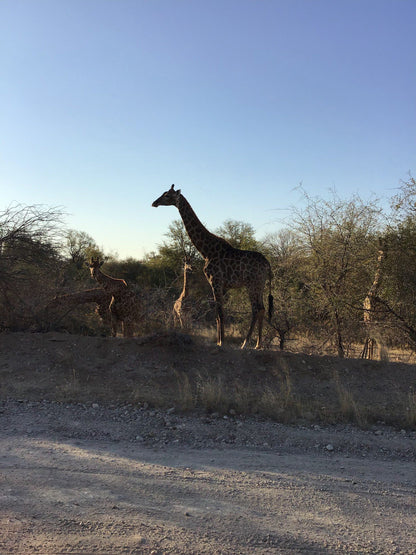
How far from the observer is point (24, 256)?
10.2 meters

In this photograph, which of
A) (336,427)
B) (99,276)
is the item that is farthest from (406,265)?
(99,276)

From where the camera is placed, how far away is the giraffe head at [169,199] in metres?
10.0

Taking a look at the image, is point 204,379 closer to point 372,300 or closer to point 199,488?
point 199,488

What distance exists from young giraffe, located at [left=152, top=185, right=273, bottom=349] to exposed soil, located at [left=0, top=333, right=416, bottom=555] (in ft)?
3.59

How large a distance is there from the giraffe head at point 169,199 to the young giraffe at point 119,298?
2736 mm

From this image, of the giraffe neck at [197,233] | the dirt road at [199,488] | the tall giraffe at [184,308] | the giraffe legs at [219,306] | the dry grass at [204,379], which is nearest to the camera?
the dirt road at [199,488]

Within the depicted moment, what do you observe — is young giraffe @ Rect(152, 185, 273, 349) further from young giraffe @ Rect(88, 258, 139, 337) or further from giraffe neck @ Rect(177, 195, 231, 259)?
young giraffe @ Rect(88, 258, 139, 337)

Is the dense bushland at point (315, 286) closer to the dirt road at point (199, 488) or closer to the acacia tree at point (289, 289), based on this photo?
the acacia tree at point (289, 289)

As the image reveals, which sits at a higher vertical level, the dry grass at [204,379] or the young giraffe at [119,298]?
the young giraffe at [119,298]

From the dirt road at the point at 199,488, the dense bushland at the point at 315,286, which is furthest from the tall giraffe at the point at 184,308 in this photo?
the dirt road at the point at 199,488

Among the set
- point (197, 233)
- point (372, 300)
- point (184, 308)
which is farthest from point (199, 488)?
point (372, 300)

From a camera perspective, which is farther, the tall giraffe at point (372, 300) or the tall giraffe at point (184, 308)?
the tall giraffe at point (184, 308)

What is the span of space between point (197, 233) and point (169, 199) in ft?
3.06

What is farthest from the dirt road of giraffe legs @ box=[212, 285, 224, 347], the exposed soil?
giraffe legs @ box=[212, 285, 224, 347]
